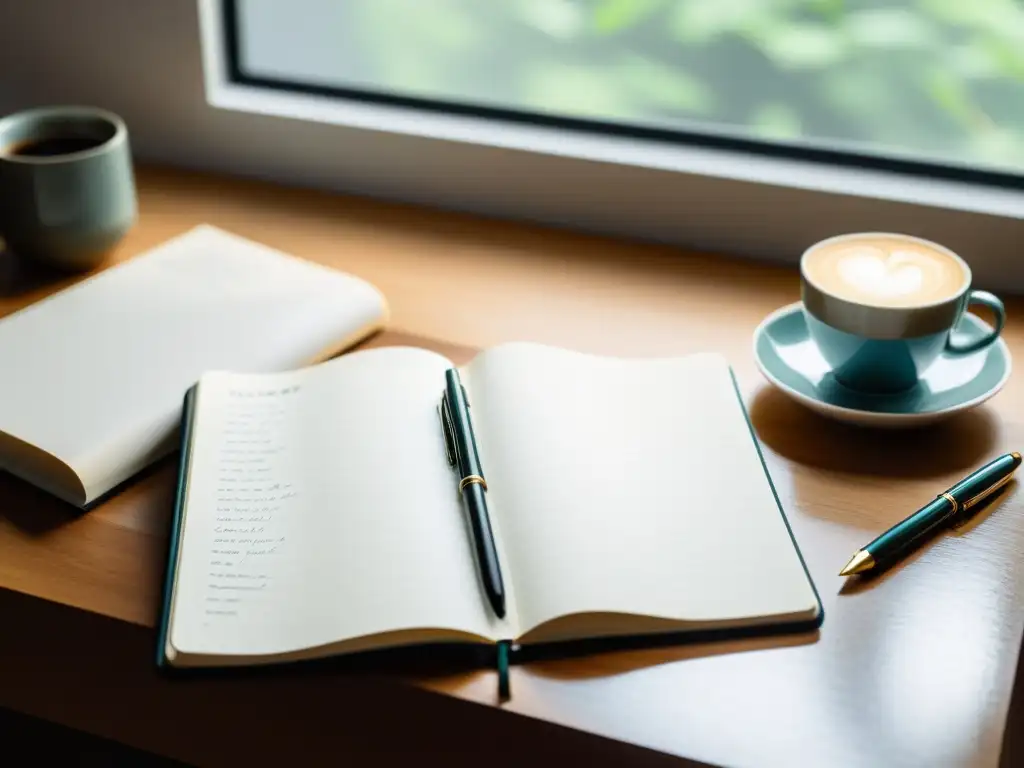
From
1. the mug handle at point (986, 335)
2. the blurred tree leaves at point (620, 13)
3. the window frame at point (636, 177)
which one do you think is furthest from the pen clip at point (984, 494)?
the blurred tree leaves at point (620, 13)

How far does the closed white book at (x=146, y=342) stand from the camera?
0.73 m

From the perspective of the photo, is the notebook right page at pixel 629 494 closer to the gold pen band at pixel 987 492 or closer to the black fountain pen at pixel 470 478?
the black fountain pen at pixel 470 478

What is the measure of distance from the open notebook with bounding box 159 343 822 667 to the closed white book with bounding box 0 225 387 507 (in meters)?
0.04

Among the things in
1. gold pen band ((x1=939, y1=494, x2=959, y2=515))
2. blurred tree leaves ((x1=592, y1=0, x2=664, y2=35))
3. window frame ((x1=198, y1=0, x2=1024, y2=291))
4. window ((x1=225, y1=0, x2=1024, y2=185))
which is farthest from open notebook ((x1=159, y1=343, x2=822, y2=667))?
blurred tree leaves ((x1=592, y1=0, x2=664, y2=35))

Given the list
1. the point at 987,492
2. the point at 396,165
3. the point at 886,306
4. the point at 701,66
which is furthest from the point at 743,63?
the point at 987,492

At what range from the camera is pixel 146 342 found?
84 cm

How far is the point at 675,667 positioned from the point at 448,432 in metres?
0.22

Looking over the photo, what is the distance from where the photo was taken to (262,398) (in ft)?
2.55

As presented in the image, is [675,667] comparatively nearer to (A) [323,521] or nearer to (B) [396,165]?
(A) [323,521]

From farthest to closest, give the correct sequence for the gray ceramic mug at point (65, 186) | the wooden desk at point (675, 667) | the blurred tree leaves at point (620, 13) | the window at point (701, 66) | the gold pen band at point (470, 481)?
the blurred tree leaves at point (620, 13), the window at point (701, 66), the gray ceramic mug at point (65, 186), the gold pen band at point (470, 481), the wooden desk at point (675, 667)

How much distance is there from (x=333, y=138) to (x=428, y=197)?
0.11 m

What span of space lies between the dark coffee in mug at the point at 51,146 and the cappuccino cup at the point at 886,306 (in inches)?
23.4

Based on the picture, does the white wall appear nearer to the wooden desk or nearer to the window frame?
the window frame

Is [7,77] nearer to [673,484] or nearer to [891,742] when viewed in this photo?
[673,484]
